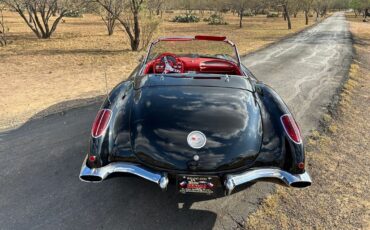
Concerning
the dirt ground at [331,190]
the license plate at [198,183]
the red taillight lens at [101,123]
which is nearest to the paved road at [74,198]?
the dirt ground at [331,190]

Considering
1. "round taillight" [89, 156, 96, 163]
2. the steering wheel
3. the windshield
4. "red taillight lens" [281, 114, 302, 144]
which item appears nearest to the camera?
"round taillight" [89, 156, 96, 163]

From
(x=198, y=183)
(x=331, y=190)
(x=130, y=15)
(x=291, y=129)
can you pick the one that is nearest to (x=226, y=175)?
(x=198, y=183)

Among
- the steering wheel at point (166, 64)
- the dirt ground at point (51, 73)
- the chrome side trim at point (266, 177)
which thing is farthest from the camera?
the dirt ground at point (51, 73)

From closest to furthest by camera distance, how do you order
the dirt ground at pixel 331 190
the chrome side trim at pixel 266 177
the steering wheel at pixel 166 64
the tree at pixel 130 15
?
1. the chrome side trim at pixel 266 177
2. the dirt ground at pixel 331 190
3. the steering wheel at pixel 166 64
4. the tree at pixel 130 15

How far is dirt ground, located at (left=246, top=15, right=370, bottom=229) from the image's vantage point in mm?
3105

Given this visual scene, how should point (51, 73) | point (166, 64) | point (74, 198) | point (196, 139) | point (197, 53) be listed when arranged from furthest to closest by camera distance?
point (51, 73) → point (197, 53) → point (166, 64) → point (74, 198) → point (196, 139)

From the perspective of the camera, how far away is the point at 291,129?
120 inches

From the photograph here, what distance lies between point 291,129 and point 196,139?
102 centimetres

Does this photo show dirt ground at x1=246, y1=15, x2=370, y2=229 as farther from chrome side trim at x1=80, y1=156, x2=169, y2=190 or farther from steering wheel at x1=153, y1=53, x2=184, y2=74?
steering wheel at x1=153, y1=53, x2=184, y2=74

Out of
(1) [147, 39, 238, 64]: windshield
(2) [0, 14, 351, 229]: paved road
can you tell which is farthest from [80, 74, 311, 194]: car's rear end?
(1) [147, 39, 238, 64]: windshield

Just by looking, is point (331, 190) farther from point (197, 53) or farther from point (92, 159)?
point (197, 53)

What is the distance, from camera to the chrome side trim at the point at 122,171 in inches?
106

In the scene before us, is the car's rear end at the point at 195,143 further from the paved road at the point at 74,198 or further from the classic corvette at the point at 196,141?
the paved road at the point at 74,198

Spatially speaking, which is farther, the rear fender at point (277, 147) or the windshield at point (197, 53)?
the windshield at point (197, 53)
